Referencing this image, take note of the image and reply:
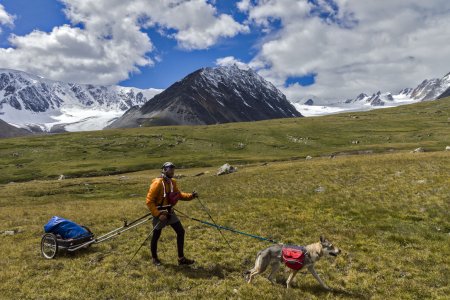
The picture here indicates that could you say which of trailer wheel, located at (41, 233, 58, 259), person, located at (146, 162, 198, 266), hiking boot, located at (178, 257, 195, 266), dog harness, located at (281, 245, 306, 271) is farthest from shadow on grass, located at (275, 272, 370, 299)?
trailer wheel, located at (41, 233, 58, 259)

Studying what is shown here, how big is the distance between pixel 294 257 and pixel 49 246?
1195cm

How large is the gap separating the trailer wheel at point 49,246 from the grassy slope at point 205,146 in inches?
2918

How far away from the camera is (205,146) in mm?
125875

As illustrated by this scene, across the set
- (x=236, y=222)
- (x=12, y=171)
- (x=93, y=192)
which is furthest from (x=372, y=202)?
(x=12, y=171)

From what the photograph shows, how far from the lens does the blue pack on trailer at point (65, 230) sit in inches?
722

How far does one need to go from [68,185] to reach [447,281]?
54.6 m

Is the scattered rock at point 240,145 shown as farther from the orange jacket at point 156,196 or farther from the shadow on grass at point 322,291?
the shadow on grass at point 322,291

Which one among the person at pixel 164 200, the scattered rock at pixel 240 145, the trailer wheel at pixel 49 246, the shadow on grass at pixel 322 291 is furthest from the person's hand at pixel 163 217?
the scattered rock at pixel 240 145

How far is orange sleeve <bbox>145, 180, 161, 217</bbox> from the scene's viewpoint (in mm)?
15453

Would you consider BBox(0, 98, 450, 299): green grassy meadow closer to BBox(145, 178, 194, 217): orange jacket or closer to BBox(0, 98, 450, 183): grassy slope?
BBox(145, 178, 194, 217): orange jacket

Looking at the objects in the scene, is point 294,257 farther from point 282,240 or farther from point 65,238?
point 65,238

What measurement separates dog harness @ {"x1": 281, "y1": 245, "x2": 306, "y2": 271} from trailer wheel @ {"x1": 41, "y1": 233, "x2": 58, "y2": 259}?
11.0 metres

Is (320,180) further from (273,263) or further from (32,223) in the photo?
(32,223)

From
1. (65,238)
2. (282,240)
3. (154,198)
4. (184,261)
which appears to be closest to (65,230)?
(65,238)
